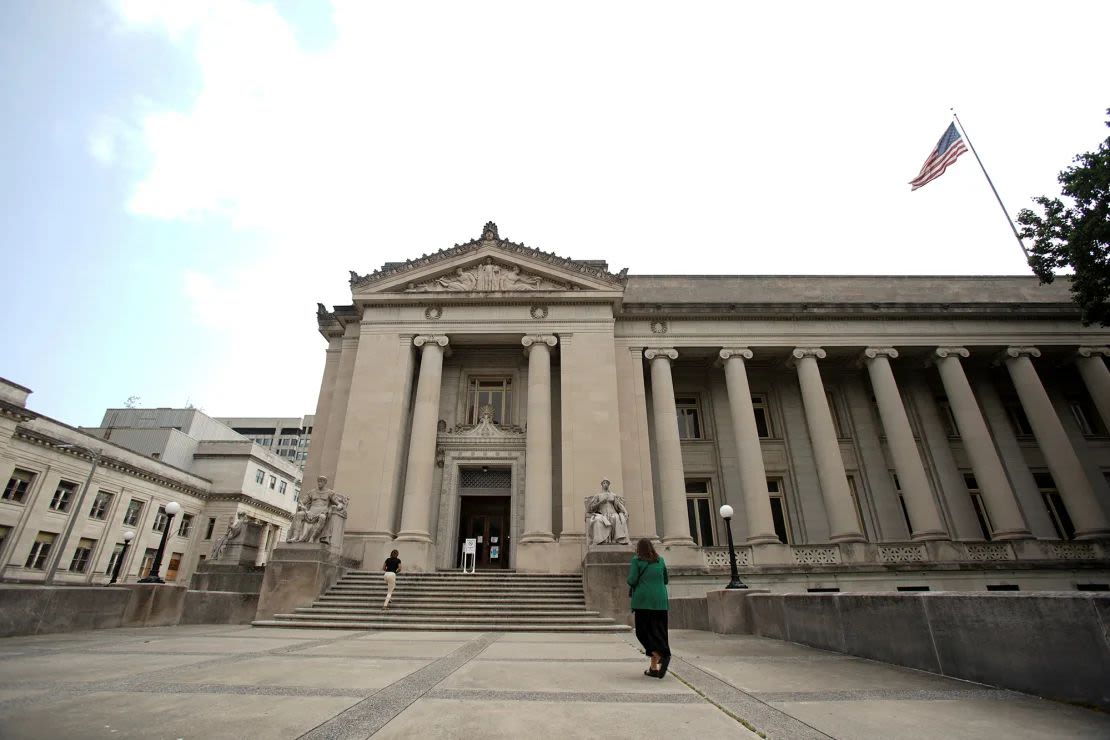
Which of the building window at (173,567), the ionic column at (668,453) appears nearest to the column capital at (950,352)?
the ionic column at (668,453)

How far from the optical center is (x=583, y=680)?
577cm

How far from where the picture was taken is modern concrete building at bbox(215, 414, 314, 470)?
8944cm

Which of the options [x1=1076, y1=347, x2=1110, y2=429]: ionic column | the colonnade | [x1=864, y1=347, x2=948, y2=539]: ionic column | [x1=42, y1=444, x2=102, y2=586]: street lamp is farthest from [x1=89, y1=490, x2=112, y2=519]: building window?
[x1=1076, y1=347, x2=1110, y2=429]: ionic column

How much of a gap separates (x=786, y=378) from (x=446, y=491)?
55.0 ft

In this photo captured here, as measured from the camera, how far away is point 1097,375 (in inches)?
918

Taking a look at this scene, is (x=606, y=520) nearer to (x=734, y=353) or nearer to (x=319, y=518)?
(x=319, y=518)

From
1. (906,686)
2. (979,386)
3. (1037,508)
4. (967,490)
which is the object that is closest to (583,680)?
(906,686)

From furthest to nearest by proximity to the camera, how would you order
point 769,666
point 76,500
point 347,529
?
point 76,500 → point 347,529 → point 769,666

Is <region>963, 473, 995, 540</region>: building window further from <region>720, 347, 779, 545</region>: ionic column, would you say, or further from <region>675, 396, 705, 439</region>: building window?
<region>675, 396, 705, 439</region>: building window

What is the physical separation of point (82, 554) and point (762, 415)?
4510cm

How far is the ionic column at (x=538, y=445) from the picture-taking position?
19.6m

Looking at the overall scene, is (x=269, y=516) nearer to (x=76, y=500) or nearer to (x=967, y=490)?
(x=76, y=500)

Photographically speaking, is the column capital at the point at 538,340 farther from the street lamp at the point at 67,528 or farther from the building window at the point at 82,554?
the building window at the point at 82,554

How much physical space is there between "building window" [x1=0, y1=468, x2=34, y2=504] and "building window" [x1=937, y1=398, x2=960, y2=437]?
51304 millimetres
